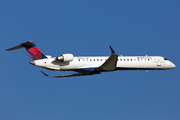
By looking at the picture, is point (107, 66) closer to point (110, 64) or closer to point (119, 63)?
point (110, 64)

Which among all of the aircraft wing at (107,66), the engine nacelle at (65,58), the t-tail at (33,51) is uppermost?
the t-tail at (33,51)

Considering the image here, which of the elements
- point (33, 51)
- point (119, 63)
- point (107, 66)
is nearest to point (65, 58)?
point (33, 51)

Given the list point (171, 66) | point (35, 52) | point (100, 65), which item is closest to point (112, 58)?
point (100, 65)

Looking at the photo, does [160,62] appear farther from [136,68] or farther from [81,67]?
[81,67]

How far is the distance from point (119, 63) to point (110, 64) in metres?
3.07

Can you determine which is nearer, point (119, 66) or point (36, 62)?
point (36, 62)

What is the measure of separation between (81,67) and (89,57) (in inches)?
61.1

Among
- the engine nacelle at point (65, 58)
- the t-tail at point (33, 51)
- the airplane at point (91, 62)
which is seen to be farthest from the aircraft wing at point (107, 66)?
the t-tail at point (33, 51)

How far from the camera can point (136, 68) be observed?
32469mm

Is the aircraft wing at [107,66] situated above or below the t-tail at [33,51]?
below

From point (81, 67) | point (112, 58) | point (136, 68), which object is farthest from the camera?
point (136, 68)

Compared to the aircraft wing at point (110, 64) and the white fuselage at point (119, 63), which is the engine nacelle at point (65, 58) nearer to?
the white fuselage at point (119, 63)

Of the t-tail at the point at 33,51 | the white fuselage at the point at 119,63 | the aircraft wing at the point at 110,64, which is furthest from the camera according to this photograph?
the white fuselage at the point at 119,63

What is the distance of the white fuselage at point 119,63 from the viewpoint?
2850cm
